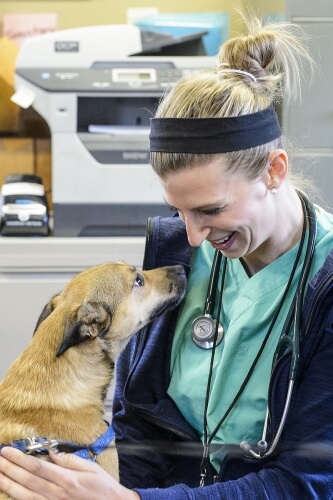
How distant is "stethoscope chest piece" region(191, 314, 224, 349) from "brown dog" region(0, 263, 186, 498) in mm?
86

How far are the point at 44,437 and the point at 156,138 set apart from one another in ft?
1.78

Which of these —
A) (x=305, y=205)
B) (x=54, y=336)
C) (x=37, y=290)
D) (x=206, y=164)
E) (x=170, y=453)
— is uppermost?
(x=206, y=164)

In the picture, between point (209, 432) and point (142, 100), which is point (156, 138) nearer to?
point (209, 432)

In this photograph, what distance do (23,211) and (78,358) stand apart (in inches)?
41.5

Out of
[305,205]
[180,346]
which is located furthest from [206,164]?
[180,346]

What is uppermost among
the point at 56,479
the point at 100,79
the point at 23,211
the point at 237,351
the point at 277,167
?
the point at 277,167

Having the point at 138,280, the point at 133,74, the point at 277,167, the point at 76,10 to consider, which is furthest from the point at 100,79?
the point at 277,167

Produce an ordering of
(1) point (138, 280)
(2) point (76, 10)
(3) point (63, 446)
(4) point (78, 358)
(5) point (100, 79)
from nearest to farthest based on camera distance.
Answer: (3) point (63, 446), (4) point (78, 358), (1) point (138, 280), (5) point (100, 79), (2) point (76, 10)

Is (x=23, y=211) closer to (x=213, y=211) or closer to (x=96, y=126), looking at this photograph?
(x=96, y=126)

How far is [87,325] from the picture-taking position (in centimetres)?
148

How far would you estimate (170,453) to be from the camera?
144cm

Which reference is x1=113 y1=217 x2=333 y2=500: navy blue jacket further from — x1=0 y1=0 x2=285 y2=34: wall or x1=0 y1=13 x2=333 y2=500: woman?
x1=0 y1=0 x2=285 y2=34: wall

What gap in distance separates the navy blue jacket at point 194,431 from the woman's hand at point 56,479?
0.07 meters

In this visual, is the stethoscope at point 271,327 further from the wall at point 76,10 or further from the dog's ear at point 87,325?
the wall at point 76,10
